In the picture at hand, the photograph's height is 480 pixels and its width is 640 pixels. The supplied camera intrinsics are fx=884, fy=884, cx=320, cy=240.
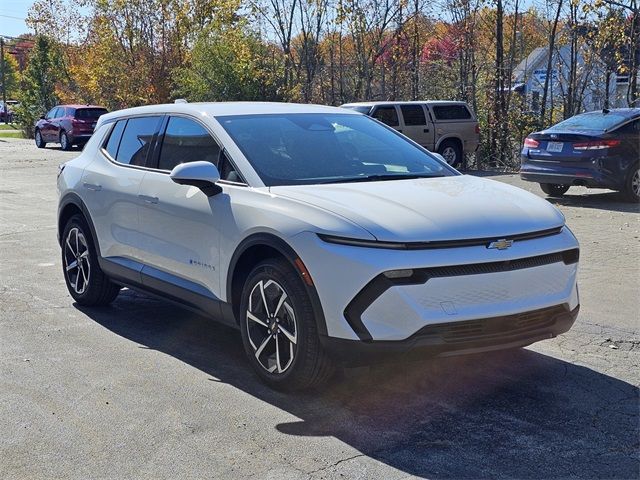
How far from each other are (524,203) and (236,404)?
6.74 ft

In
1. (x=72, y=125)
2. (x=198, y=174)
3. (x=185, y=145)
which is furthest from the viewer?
(x=72, y=125)

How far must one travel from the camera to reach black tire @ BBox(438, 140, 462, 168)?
71.4ft

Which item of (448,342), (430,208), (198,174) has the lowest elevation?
(448,342)

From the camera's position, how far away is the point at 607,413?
189 inches

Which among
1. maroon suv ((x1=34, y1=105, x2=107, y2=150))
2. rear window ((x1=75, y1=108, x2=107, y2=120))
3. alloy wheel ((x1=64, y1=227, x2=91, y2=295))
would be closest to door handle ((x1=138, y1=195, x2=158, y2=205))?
alloy wheel ((x1=64, y1=227, x2=91, y2=295))

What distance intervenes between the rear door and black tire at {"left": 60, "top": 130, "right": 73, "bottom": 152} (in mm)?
16484

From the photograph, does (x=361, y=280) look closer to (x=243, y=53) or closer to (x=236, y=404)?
(x=236, y=404)

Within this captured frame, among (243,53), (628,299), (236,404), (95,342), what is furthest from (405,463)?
(243,53)

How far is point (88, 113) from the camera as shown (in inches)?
1309

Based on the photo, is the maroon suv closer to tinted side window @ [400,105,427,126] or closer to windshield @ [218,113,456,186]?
tinted side window @ [400,105,427,126]

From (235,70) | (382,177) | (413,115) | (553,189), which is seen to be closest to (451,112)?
(413,115)

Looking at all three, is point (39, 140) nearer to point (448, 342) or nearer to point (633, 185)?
point (633, 185)

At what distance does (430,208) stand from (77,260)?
374cm

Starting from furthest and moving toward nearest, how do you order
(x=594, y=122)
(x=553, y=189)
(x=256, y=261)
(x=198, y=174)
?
(x=553, y=189) → (x=594, y=122) → (x=198, y=174) → (x=256, y=261)
